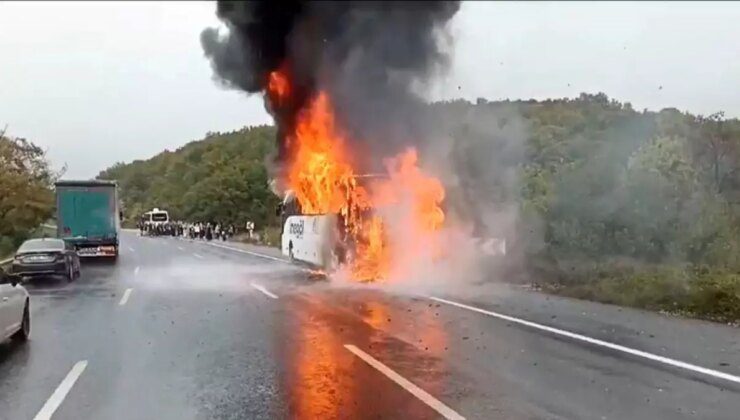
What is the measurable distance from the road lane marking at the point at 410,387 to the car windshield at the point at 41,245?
15.9 m

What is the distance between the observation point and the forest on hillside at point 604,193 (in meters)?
17.8

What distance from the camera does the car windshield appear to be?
932 inches

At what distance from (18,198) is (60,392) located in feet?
98.7

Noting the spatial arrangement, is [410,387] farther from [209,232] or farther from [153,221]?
[153,221]

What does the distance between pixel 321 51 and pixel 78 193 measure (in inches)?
532

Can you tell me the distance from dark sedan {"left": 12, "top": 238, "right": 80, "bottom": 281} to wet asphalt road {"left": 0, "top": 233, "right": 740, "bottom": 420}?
21.7 feet

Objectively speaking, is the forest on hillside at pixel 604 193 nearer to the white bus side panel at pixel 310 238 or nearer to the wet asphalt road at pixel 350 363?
the wet asphalt road at pixel 350 363

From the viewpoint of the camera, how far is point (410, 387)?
8195 millimetres

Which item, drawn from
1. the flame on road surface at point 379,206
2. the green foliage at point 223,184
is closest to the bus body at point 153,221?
the green foliage at point 223,184

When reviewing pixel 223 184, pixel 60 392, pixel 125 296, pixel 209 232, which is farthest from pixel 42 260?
pixel 223 184

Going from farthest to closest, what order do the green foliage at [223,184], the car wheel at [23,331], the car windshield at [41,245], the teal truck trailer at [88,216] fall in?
1. the green foliage at [223,184]
2. the teal truck trailer at [88,216]
3. the car windshield at [41,245]
4. the car wheel at [23,331]

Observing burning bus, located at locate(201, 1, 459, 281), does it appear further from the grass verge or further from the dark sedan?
the dark sedan

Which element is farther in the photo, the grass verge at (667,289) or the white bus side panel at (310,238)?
the white bus side panel at (310,238)

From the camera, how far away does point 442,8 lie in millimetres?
18078
